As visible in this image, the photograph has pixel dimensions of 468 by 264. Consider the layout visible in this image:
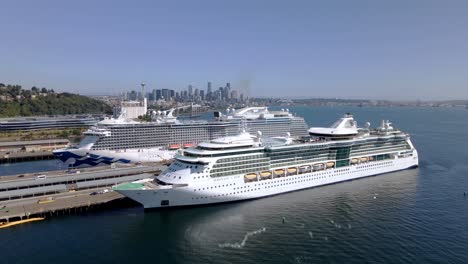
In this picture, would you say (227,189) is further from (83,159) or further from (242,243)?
(83,159)

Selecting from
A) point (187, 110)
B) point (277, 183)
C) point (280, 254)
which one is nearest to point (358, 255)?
point (280, 254)

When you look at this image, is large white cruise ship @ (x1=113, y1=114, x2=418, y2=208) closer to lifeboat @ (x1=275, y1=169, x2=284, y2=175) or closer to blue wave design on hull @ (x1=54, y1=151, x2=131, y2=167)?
lifeboat @ (x1=275, y1=169, x2=284, y2=175)

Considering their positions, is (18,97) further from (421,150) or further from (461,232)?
(461,232)

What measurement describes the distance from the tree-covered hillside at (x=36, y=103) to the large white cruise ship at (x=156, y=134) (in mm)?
50153

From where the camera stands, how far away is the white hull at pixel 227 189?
25.3 metres

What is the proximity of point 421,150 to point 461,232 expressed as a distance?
32.6 meters

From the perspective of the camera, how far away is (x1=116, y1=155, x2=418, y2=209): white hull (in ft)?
82.9

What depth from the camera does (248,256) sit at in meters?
19.2

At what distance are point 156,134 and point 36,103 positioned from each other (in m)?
58.8

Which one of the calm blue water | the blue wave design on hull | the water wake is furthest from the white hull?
the blue wave design on hull

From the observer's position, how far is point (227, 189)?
26969mm

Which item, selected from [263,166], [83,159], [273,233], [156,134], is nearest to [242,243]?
[273,233]

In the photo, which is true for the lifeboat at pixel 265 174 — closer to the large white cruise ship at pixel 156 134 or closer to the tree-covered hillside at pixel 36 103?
the large white cruise ship at pixel 156 134

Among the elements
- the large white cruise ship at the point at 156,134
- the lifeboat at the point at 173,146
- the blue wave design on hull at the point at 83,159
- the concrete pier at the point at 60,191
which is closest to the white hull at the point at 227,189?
the concrete pier at the point at 60,191
